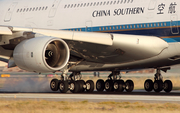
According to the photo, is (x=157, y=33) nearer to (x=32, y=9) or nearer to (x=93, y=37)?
(x=93, y=37)

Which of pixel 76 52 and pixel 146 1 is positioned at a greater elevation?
pixel 146 1

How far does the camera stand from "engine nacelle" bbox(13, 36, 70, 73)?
14.9 m

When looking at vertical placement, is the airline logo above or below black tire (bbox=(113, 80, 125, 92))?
above

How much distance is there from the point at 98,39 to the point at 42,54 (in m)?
2.55

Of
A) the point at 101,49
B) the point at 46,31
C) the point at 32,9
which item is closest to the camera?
the point at 46,31

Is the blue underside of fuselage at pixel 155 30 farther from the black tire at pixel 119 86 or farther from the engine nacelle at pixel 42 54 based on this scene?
the black tire at pixel 119 86

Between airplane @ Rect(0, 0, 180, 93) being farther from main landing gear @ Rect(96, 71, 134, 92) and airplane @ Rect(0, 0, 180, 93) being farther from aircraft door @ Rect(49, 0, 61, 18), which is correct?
main landing gear @ Rect(96, 71, 134, 92)

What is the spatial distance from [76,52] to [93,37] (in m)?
2.16

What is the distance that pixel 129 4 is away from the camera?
56.4 ft

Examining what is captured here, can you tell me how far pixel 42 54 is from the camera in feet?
48.8

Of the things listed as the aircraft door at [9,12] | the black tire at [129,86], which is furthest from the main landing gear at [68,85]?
the aircraft door at [9,12]

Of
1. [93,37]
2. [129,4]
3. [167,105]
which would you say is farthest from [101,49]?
[167,105]

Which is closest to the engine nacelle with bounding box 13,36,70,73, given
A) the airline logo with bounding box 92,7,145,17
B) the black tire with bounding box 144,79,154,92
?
the airline logo with bounding box 92,7,145,17

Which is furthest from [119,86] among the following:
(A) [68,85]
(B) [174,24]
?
(B) [174,24]
